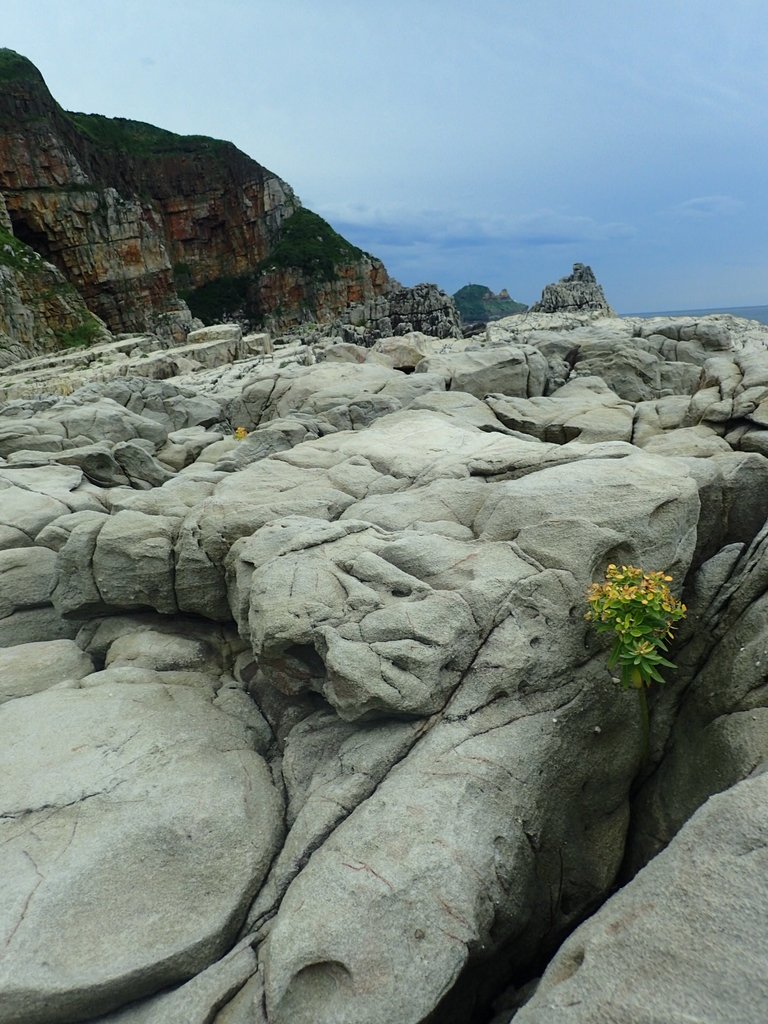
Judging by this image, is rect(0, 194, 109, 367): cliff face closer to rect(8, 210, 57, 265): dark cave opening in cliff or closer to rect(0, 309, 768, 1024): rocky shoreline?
rect(8, 210, 57, 265): dark cave opening in cliff

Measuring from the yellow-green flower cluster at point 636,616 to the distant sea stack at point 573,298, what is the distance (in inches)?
A: 3655

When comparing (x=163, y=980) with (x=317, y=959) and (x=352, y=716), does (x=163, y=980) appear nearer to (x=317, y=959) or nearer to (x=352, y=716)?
(x=317, y=959)

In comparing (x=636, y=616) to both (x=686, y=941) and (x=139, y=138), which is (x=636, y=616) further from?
(x=139, y=138)

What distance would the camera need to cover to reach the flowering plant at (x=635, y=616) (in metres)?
9.95

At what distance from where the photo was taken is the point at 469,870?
8.84m

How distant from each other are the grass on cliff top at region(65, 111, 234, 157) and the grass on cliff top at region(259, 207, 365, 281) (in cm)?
2622

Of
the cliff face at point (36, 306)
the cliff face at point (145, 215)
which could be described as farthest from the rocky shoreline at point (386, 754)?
the cliff face at point (145, 215)

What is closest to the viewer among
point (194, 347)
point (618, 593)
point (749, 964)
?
point (749, 964)

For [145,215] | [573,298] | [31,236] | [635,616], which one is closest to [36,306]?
[31,236]

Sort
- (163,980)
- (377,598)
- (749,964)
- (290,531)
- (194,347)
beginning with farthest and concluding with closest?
(194,347)
(290,531)
(377,598)
(163,980)
(749,964)

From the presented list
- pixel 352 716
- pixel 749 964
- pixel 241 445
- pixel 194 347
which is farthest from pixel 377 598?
pixel 194 347

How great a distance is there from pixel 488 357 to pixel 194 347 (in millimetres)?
51790

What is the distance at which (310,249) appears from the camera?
160375 mm

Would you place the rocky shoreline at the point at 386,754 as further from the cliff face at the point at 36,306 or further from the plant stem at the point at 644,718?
the cliff face at the point at 36,306
